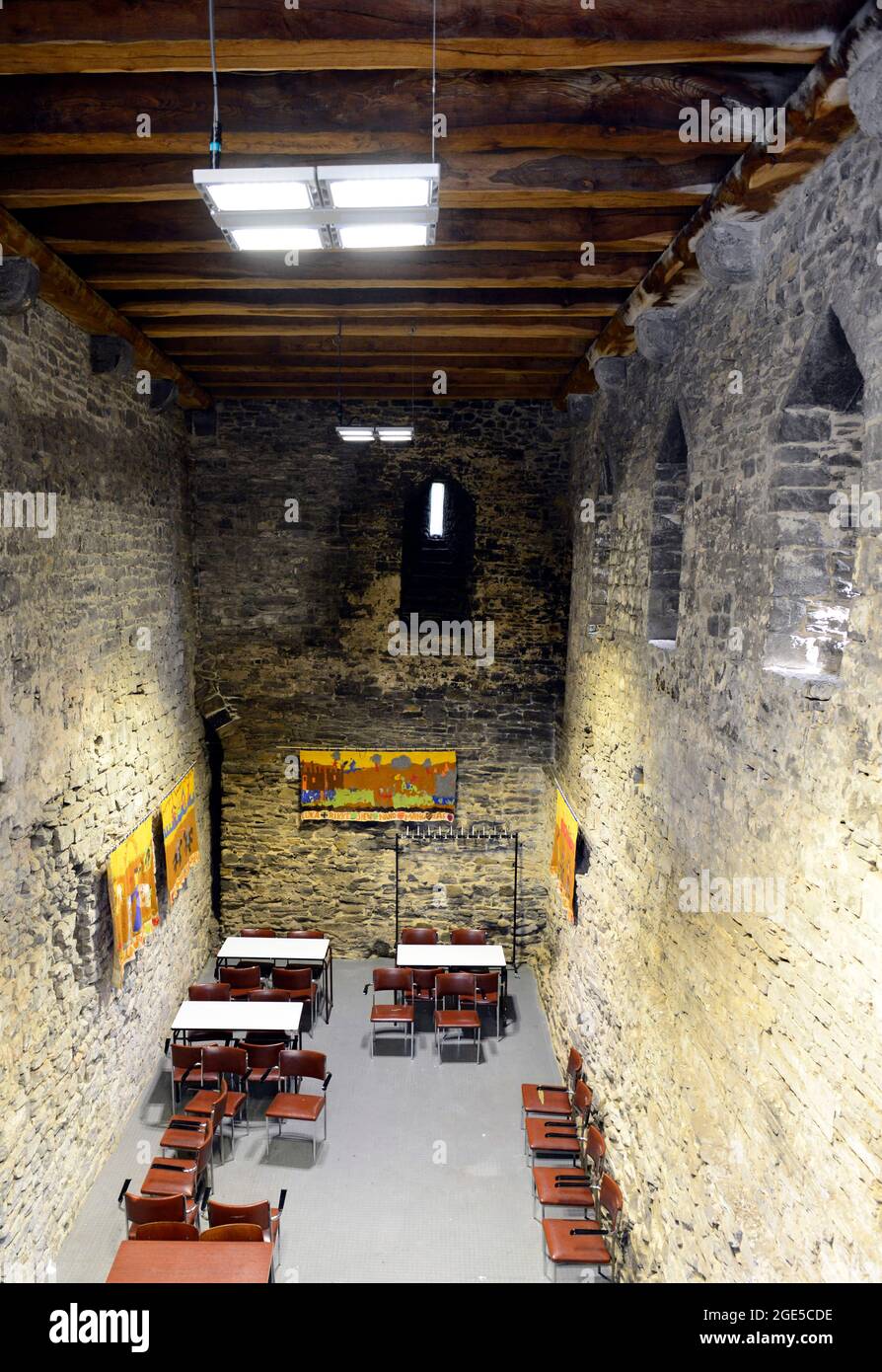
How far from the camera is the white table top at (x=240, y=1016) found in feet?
25.4

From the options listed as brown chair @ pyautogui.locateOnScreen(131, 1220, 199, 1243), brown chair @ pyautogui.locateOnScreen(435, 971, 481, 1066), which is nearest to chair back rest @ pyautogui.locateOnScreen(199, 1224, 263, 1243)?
brown chair @ pyautogui.locateOnScreen(131, 1220, 199, 1243)

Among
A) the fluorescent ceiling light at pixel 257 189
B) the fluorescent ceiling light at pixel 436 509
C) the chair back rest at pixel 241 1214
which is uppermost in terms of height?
the fluorescent ceiling light at pixel 257 189

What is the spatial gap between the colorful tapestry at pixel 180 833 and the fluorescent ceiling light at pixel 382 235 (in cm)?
643

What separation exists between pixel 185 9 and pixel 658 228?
2561mm

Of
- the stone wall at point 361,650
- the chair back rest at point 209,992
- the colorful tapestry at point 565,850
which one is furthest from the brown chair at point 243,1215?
the stone wall at point 361,650

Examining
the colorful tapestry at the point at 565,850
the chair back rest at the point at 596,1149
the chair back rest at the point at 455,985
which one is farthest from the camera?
the chair back rest at the point at 455,985

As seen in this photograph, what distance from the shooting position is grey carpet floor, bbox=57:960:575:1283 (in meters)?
6.11

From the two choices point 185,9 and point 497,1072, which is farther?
point 497,1072

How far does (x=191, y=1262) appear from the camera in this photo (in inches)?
198

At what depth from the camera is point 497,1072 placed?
27.7 feet

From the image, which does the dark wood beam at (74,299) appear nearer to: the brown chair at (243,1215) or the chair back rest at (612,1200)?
the brown chair at (243,1215)

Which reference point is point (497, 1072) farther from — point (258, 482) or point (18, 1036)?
point (258, 482)

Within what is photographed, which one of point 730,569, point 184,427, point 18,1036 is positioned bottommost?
point 18,1036

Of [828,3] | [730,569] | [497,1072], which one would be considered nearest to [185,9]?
[828,3]
